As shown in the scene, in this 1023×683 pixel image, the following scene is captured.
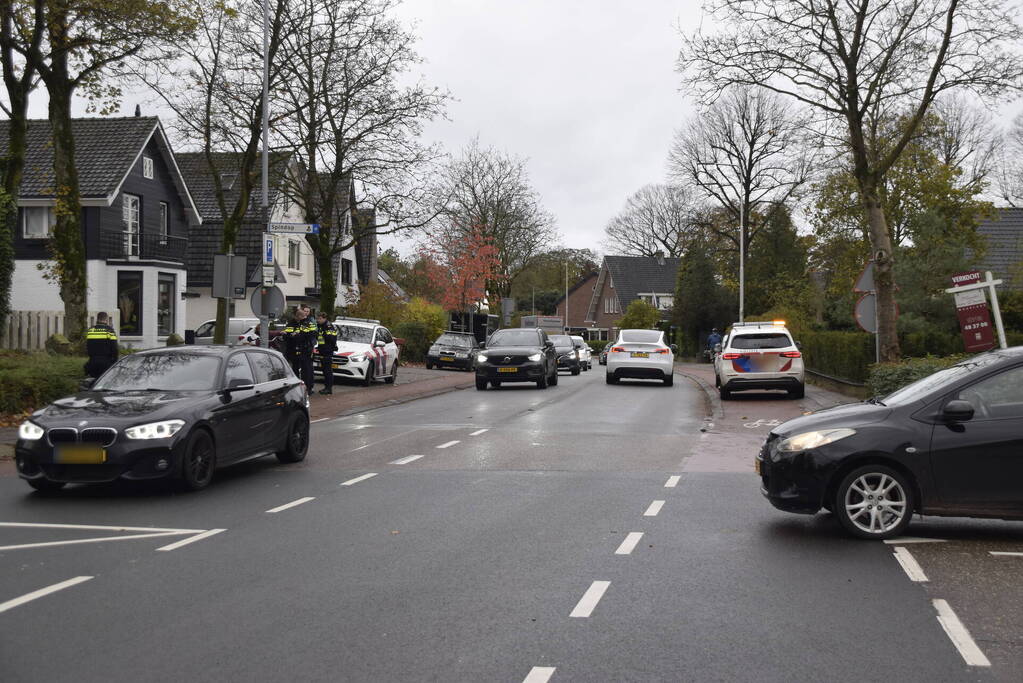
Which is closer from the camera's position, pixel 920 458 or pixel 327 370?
pixel 920 458

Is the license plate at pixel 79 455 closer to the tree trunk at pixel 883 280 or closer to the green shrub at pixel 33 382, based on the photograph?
the green shrub at pixel 33 382

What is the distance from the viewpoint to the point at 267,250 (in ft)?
73.5

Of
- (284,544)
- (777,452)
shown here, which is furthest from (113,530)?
(777,452)

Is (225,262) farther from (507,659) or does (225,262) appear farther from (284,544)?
(507,659)

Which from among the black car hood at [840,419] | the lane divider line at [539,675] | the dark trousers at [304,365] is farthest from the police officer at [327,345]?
the lane divider line at [539,675]

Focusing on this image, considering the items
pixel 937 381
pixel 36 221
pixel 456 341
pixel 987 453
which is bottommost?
pixel 987 453

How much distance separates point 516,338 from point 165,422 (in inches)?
788

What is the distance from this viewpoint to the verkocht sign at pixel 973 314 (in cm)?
1515

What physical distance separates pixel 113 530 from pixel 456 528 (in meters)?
2.75

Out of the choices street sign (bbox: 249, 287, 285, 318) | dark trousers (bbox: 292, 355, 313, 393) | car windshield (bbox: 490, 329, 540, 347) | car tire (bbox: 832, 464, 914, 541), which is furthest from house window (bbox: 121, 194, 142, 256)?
car tire (bbox: 832, 464, 914, 541)

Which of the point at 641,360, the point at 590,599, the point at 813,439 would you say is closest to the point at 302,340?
the point at 641,360

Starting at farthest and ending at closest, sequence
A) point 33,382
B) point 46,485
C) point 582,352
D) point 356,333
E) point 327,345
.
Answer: point 582,352, point 356,333, point 327,345, point 33,382, point 46,485

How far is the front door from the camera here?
7.86 metres

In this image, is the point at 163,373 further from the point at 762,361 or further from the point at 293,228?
the point at 762,361
